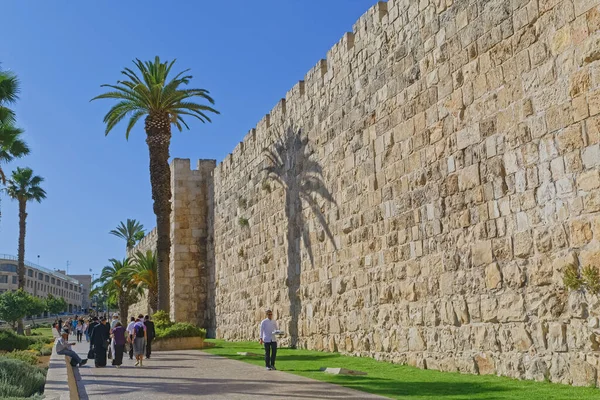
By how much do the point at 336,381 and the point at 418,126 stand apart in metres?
4.03

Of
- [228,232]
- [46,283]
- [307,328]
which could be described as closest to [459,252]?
[307,328]

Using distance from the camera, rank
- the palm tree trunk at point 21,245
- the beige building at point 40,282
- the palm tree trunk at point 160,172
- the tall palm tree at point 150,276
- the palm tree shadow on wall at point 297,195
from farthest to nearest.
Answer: the beige building at point 40,282 < the palm tree trunk at point 21,245 < the tall palm tree at point 150,276 < the palm tree trunk at point 160,172 < the palm tree shadow on wall at point 297,195

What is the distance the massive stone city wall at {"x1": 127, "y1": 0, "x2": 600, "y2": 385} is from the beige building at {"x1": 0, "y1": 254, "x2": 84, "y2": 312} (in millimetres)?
90366

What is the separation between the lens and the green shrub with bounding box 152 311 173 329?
18109mm

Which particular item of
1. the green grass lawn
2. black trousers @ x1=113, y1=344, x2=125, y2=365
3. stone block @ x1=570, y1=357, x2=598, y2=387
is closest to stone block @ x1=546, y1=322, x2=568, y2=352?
stone block @ x1=570, y1=357, x2=598, y2=387

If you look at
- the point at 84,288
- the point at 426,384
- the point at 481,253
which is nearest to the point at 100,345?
the point at 426,384

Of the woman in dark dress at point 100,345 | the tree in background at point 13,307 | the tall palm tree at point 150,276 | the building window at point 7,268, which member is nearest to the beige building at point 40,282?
the building window at point 7,268

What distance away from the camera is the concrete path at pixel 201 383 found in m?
7.79

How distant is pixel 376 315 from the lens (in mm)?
11273

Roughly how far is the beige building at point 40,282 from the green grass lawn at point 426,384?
93.2 m

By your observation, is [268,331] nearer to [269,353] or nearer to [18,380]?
[269,353]

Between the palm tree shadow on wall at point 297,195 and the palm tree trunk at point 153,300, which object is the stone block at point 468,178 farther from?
the palm tree trunk at point 153,300

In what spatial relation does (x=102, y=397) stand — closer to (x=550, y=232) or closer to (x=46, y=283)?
(x=550, y=232)

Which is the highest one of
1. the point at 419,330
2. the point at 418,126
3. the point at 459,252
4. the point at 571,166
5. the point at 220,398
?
the point at 418,126
